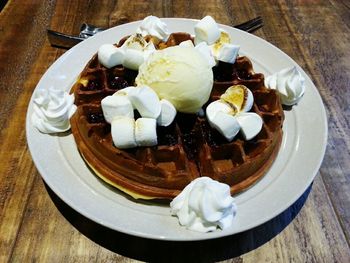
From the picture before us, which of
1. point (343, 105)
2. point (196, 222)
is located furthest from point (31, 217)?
point (343, 105)

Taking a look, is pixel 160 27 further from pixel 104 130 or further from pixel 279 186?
pixel 279 186

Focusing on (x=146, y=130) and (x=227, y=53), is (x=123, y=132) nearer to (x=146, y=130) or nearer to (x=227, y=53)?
(x=146, y=130)

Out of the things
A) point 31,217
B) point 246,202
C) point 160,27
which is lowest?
point 31,217

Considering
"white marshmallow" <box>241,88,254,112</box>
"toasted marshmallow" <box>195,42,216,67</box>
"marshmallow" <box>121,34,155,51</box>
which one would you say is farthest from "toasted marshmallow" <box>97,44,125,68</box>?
"white marshmallow" <box>241,88,254,112</box>

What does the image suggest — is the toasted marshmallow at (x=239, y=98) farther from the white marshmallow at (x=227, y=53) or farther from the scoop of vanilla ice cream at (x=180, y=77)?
the white marshmallow at (x=227, y=53)

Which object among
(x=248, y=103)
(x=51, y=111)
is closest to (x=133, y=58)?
(x=51, y=111)

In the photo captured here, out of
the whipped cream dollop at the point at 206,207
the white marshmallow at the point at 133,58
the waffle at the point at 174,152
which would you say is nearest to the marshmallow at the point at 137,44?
the white marshmallow at the point at 133,58
